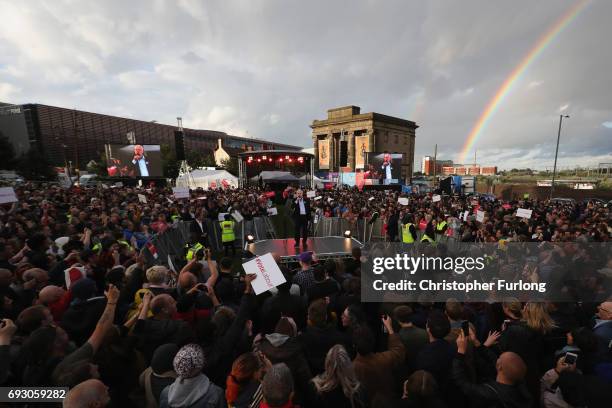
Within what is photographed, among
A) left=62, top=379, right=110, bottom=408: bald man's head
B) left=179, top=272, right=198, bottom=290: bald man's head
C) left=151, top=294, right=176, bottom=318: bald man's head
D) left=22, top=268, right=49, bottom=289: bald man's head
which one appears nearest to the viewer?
left=62, top=379, right=110, bottom=408: bald man's head

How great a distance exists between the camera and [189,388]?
234cm

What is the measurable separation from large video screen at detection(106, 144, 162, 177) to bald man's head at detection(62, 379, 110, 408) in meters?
33.3

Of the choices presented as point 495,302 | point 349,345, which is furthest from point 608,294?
point 349,345

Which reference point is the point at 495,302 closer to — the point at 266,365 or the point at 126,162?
the point at 266,365

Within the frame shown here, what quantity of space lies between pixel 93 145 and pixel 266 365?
261ft

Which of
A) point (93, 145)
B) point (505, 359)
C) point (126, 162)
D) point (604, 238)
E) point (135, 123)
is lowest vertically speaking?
point (604, 238)

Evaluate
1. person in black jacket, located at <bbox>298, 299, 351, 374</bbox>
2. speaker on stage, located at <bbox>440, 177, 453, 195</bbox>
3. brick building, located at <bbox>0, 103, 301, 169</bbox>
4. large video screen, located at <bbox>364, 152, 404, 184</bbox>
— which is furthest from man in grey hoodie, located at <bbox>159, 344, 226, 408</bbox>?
brick building, located at <bbox>0, 103, 301, 169</bbox>

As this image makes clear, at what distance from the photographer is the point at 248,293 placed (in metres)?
3.58

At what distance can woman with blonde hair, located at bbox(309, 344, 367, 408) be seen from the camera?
2469 millimetres

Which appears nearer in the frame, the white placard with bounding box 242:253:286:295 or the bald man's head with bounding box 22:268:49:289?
the white placard with bounding box 242:253:286:295

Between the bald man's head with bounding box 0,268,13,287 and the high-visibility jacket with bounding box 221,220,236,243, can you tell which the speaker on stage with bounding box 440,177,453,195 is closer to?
the high-visibility jacket with bounding box 221,220,236,243

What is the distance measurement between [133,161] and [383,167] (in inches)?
1206

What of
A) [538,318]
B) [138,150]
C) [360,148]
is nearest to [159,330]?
[538,318]

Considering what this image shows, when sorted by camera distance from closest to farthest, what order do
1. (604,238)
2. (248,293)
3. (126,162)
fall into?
(248,293) → (604,238) → (126,162)
